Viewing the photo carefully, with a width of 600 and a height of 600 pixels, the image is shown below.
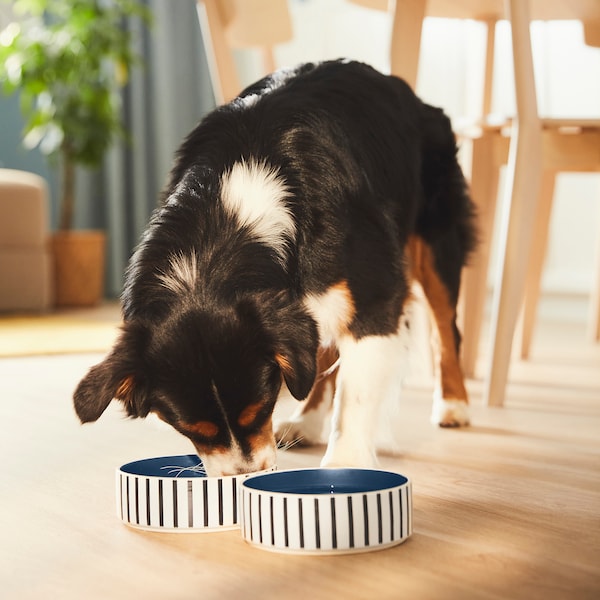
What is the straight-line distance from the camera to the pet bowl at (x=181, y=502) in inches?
61.2

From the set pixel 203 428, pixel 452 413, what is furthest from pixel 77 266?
pixel 203 428

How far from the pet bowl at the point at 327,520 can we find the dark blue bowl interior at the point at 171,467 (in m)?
0.29

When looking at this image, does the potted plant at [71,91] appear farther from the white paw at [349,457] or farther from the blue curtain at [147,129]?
the white paw at [349,457]

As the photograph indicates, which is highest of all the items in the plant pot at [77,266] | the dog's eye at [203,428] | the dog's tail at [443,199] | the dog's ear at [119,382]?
the dog's tail at [443,199]

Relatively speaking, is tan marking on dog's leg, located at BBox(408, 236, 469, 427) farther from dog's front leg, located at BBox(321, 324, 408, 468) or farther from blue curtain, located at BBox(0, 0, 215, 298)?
blue curtain, located at BBox(0, 0, 215, 298)

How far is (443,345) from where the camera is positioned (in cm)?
257

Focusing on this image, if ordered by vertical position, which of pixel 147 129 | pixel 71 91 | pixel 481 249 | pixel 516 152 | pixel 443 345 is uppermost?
pixel 71 91

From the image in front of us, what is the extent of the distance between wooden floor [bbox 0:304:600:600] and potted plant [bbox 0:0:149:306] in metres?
3.32

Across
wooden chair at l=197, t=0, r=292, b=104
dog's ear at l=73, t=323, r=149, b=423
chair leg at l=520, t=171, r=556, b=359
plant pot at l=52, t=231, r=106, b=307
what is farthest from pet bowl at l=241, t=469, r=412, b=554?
plant pot at l=52, t=231, r=106, b=307

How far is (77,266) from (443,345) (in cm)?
389

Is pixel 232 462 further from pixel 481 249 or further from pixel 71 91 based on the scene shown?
pixel 71 91

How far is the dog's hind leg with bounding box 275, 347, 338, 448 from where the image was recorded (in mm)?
2279

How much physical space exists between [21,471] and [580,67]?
3.86m

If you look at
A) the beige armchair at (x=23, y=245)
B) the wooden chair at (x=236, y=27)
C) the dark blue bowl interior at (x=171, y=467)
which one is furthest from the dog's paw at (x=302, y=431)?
the beige armchair at (x=23, y=245)
